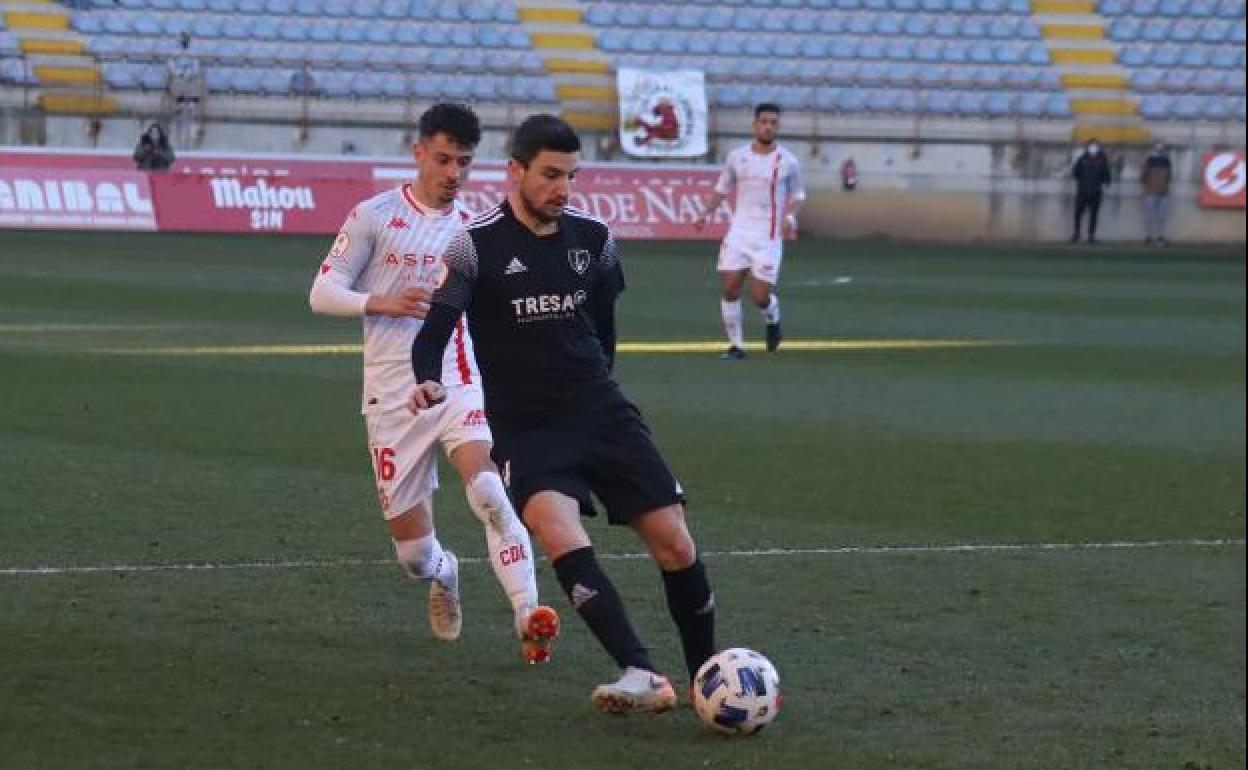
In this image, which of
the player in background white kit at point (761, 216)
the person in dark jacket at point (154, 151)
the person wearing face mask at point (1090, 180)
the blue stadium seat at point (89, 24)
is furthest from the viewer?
the person wearing face mask at point (1090, 180)

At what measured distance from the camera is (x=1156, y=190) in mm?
37406

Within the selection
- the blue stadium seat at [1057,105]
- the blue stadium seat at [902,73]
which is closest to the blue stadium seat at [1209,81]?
the blue stadium seat at [1057,105]

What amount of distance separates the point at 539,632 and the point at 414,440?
1341 mm

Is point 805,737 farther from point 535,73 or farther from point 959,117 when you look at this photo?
point 959,117

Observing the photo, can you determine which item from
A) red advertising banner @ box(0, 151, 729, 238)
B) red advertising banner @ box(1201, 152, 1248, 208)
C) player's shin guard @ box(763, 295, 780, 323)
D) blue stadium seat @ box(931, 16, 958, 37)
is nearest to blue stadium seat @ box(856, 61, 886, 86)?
blue stadium seat @ box(931, 16, 958, 37)

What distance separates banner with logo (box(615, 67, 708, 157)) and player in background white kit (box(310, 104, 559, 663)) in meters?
28.3

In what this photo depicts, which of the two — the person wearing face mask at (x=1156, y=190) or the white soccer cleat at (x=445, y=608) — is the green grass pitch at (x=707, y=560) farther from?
the person wearing face mask at (x=1156, y=190)

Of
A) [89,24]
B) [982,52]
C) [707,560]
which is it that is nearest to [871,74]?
[982,52]

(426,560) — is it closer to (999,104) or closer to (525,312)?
(525,312)

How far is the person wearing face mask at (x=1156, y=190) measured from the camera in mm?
37281

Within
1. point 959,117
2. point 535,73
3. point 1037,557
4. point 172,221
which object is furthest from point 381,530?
point 959,117

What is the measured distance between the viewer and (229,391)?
14625mm

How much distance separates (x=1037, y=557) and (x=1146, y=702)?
274 centimetres

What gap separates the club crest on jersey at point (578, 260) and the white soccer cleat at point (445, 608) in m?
1.33
